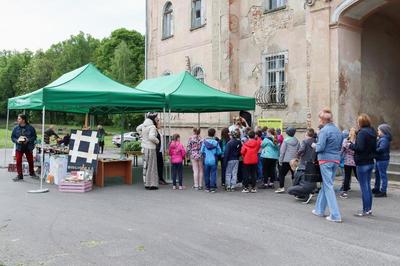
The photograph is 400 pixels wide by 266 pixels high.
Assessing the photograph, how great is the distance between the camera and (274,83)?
693 inches

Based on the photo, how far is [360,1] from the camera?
13.6 metres

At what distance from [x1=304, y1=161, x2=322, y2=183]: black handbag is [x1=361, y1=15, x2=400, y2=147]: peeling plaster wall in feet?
23.1

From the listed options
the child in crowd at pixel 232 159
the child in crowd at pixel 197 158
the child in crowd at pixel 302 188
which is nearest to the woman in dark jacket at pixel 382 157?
the child in crowd at pixel 302 188

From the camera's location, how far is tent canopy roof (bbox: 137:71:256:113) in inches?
508

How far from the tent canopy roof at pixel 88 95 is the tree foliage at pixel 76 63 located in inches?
1703

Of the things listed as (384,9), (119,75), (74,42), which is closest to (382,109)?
(384,9)

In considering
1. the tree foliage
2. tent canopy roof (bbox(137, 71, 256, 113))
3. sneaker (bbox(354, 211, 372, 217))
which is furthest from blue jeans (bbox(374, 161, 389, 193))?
the tree foliage

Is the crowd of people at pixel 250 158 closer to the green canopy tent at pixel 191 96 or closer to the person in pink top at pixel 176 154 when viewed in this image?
the person in pink top at pixel 176 154

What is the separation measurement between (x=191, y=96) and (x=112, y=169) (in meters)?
3.04

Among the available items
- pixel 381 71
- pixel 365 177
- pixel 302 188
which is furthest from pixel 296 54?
pixel 365 177

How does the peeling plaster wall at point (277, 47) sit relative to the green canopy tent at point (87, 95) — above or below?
above

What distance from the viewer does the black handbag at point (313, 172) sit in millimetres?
9094

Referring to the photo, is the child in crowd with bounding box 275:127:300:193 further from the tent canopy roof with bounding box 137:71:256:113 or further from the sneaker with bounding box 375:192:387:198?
the tent canopy roof with bounding box 137:71:256:113

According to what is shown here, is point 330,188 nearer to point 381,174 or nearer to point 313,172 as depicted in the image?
point 313,172
